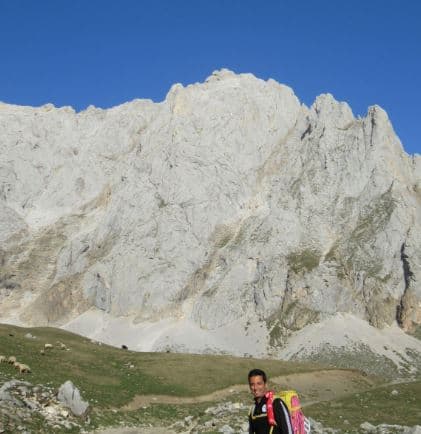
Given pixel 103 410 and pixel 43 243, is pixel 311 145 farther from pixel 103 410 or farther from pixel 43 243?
pixel 103 410

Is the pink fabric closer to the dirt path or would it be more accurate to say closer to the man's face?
the man's face

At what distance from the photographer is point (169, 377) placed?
54.6 m

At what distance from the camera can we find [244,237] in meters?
168

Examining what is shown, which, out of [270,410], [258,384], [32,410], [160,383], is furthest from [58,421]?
[270,410]

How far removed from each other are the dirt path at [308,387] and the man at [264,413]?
109 feet

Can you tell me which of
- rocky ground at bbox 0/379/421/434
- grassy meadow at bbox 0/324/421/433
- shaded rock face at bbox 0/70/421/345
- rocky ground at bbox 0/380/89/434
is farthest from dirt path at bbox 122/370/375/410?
shaded rock face at bbox 0/70/421/345

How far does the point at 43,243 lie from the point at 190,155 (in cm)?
6350

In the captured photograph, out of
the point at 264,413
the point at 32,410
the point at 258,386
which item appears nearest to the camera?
the point at 264,413

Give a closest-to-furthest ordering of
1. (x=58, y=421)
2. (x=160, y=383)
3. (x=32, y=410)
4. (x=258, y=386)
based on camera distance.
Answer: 1. (x=258, y=386)
2. (x=32, y=410)
3. (x=58, y=421)
4. (x=160, y=383)

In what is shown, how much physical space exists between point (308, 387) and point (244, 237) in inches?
4213

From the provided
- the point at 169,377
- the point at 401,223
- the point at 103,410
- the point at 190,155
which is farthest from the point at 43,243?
the point at 103,410

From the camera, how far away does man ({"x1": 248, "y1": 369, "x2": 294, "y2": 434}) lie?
11305 mm

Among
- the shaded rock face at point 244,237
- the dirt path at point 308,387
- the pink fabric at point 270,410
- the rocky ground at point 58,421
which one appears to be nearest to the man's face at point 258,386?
the pink fabric at point 270,410

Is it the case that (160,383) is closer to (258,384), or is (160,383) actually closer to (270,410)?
(258,384)
